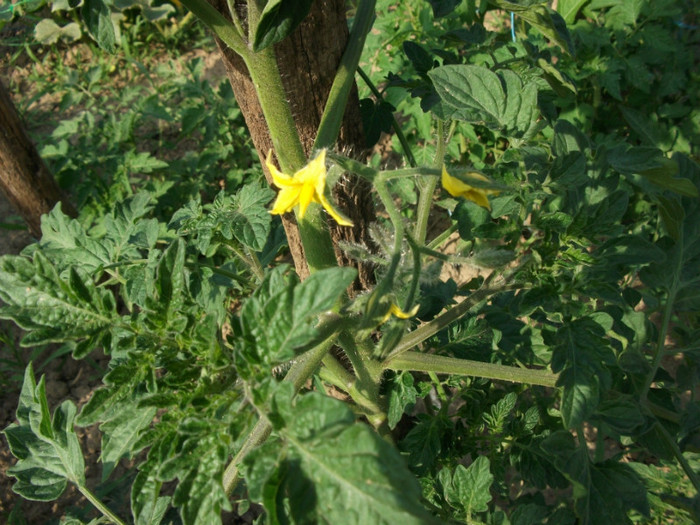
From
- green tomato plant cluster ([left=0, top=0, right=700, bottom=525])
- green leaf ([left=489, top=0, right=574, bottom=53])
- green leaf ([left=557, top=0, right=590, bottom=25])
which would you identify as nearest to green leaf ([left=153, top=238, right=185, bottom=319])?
green tomato plant cluster ([left=0, top=0, right=700, bottom=525])

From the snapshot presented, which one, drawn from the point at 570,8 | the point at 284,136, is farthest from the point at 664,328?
the point at 570,8

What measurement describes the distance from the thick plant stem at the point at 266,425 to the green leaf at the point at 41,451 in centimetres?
38

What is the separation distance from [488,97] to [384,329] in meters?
0.58

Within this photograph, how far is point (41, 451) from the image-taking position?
4.69 ft

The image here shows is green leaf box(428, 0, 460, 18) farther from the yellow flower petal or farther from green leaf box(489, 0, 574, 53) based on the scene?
the yellow flower petal

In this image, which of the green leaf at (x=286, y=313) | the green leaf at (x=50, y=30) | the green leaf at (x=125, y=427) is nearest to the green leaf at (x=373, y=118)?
the green leaf at (x=286, y=313)

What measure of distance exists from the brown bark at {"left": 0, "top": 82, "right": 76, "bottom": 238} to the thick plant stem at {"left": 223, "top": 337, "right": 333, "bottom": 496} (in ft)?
6.88

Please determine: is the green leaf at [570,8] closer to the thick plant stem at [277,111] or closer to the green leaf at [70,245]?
the thick plant stem at [277,111]

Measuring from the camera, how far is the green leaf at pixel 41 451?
4.44 ft

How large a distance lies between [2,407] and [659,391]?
9.06 ft

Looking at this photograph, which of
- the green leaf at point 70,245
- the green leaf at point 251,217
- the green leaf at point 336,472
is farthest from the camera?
the green leaf at point 70,245

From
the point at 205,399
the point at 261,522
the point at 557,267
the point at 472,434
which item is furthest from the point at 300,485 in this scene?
the point at 472,434

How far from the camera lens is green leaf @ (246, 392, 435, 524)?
795 mm

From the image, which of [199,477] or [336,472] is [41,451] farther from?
[336,472]
